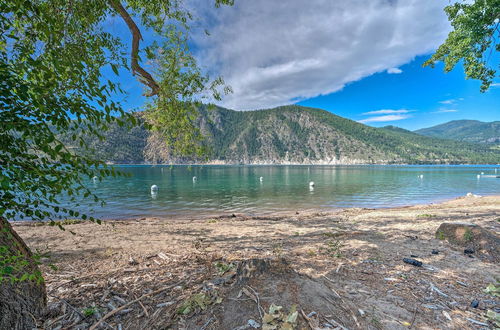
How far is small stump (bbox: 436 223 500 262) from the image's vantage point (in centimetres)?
655

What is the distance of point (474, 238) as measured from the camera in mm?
7176

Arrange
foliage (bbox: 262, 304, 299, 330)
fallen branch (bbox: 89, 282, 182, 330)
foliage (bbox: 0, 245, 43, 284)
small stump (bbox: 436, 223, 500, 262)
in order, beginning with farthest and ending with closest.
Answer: small stump (bbox: 436, 223, 500, 262), fallen branch (bbox: 89, 282, 182, 330), foliage (bbox: 262, 304, 299, 330), foliage (bbox: 0, 245, 43, 284)

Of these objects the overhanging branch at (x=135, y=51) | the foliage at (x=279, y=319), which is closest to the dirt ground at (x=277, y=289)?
the foliage at (x=279, y=319)

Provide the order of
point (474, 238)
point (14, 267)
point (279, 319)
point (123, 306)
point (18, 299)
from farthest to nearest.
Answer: point (474, 238) < point (123, 306) < point (18, 299) < point (279, 319) < point (14, 267)

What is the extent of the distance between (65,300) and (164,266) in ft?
6.62

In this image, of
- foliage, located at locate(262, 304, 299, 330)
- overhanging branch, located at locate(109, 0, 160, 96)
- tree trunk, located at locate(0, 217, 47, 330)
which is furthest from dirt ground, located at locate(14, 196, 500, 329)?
overhanging branch, located at locate(109, 0, 160, 96)

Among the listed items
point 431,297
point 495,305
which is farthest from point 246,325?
point 495,305

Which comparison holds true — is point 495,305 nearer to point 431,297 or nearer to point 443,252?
point 431,297

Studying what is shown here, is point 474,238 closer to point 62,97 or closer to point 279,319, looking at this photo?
point 279,319

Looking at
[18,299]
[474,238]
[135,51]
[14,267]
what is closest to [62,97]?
[14,267]

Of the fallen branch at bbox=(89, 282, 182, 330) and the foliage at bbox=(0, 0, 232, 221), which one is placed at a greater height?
the foliage at bbox=(0, 0, 232, 221)

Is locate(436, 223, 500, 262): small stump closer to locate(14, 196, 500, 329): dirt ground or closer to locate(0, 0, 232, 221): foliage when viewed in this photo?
locate(14, 196, 500, 329): dirt ground

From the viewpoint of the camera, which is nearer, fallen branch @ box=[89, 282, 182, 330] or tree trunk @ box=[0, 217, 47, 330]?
tree trunk @ box=[0, 217, 47, 330]

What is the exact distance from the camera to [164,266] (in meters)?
5.58
